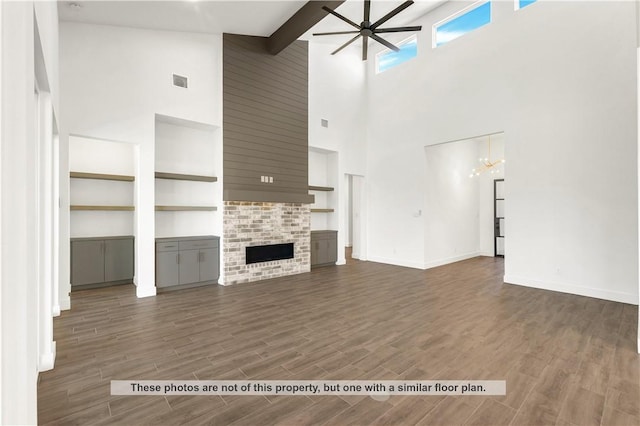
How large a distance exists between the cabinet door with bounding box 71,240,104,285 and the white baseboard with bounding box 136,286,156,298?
1028mm

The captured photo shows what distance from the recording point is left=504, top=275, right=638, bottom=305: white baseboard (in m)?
→ 4.59

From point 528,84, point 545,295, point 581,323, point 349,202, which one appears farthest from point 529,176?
point 349,202

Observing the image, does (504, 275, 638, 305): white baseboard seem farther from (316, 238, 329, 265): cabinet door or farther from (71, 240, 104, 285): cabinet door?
(71, 240, 104, 285): cabinet door

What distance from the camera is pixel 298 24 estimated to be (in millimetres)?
5277

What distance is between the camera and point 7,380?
1.04 metres

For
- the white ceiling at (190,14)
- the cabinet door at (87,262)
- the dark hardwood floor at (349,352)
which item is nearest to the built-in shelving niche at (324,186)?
Result: the dark hardwood floor at (349,352)

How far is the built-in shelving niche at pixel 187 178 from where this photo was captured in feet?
18.6

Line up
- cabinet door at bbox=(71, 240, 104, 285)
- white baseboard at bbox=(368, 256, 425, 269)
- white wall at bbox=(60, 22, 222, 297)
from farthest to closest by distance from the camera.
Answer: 1. white baseboard at bbox=(368, 256, 425, 269)
2. cabinet door at bbox=(71, 240, 104, 285)
3. white wall at bbox=(60, 22, 222, 297)

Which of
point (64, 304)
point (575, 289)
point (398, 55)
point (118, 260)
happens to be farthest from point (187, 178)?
point (575, 289)

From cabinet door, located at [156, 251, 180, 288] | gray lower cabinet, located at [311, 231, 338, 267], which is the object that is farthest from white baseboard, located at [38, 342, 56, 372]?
gray lower cabinet, located at [311, 231, 338, 267]

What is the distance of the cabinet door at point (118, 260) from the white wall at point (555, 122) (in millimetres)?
6087

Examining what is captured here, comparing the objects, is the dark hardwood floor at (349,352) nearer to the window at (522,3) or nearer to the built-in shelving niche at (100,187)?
the built-in shelving niche at (100,187)

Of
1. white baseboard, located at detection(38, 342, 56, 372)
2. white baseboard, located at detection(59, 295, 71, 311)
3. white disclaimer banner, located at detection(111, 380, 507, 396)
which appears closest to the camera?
white disclaimer banner, located at detection(111, 380, 507, 396)

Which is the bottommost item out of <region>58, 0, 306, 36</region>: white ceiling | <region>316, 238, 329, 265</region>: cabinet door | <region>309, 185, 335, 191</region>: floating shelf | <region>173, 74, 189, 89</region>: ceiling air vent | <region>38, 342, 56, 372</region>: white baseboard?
<region>38, 342, 56, 372</region>: white baseboard
